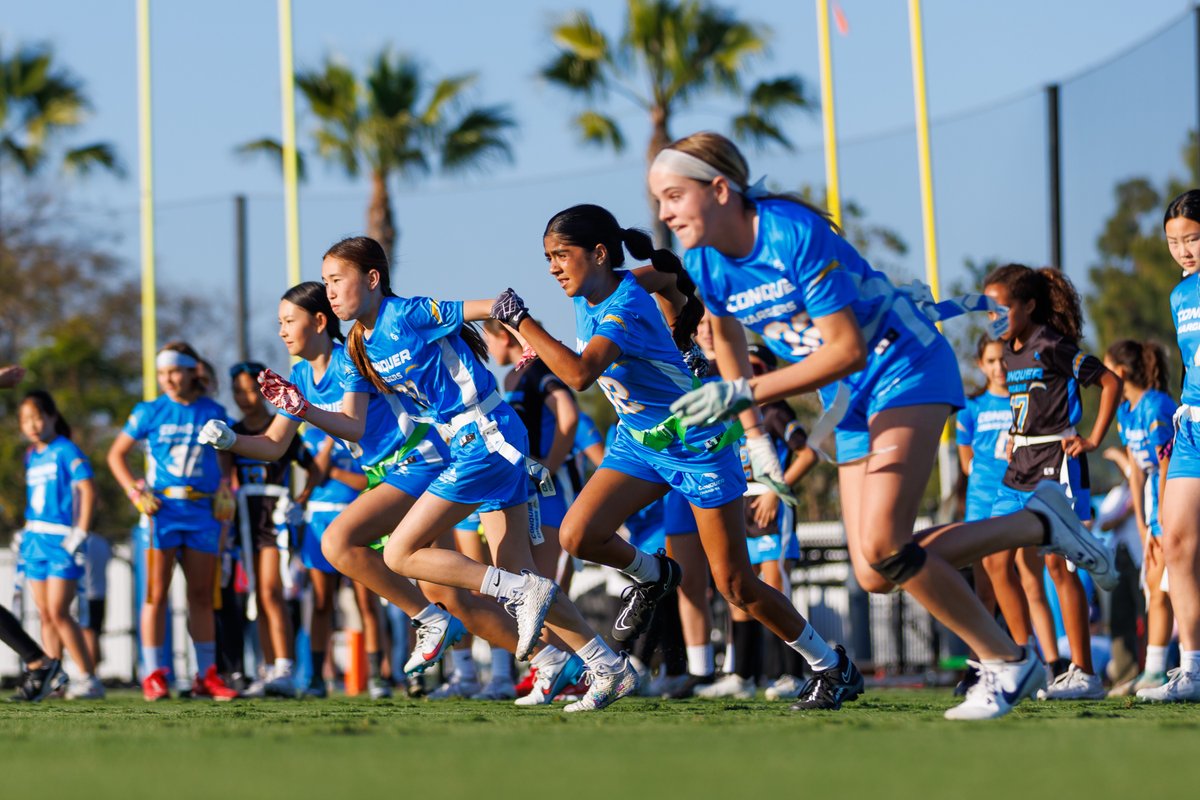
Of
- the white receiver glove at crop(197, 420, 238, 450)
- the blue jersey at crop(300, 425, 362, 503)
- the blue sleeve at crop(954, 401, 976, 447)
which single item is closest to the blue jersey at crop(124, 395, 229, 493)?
the blue jersey at crop(300, 425, 362, 503)

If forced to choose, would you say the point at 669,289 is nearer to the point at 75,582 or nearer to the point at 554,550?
the point at 554,550

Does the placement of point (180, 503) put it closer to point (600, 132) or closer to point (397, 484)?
point (397, 484)

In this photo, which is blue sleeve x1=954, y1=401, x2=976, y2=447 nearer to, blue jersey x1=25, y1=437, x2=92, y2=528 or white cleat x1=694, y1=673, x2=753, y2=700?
white cleat x1=694, y1=673, x2=753, y2=700

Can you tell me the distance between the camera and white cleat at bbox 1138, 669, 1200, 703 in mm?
6738

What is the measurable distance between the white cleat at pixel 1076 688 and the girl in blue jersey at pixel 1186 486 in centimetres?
64

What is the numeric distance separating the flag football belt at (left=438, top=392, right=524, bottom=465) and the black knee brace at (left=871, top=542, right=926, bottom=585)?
2.13m

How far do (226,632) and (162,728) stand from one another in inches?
215

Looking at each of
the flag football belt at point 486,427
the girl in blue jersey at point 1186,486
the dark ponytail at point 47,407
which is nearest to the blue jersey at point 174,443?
the dark ponytail at point 47,407

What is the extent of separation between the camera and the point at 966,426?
370 inches

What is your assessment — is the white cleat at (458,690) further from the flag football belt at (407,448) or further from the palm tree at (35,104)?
the palm tree at (35,104)

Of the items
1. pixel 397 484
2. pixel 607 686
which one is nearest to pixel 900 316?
pixel 607 686

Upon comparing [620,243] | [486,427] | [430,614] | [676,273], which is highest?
[620,243]

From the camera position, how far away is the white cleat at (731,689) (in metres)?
8.87

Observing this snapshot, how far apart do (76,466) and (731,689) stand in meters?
4.53
